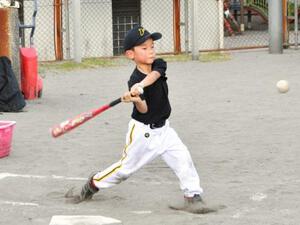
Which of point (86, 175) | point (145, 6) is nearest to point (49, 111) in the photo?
point (86, 175)

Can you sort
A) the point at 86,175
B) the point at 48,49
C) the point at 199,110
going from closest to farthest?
the point at 86,175 → the point at 199,110 → the point at 48,49

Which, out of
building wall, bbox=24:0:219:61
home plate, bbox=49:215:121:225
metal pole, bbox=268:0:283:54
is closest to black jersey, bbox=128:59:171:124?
home plate, bbox=49:215:121:225

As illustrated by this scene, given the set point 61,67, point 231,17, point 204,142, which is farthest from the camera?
point 231,17

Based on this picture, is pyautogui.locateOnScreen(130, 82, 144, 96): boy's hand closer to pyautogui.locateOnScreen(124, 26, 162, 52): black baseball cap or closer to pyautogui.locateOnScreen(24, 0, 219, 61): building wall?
pyautogui.locateOnScreen(124, 26, 162, 52): black baseball cap

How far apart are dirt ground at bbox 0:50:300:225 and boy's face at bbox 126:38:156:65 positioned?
113 cm

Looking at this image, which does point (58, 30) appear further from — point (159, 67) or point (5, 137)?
point (159, 67)

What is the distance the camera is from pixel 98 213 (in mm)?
6562

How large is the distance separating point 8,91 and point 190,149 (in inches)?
145

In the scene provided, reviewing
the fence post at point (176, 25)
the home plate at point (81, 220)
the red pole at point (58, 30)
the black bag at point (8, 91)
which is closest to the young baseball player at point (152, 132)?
the home plate at point (81, 220)

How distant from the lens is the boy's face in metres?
6.66

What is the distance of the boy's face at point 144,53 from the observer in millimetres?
6660

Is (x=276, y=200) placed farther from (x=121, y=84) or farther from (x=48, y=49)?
(x=48, y=49)

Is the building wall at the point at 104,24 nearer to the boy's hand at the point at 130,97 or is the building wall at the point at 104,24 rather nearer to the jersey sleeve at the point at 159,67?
the jersey sleeve at the point at 159,67

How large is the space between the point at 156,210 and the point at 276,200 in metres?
0.96
